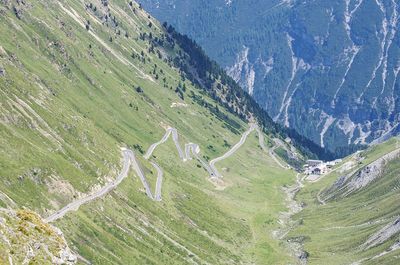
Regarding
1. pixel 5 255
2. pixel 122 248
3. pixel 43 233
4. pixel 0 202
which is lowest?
pixel 5 255

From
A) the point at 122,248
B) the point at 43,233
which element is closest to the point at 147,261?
the point at 122,248

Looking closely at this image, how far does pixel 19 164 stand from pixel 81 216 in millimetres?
23676

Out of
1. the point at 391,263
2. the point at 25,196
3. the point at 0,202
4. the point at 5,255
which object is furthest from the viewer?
the point at 391,263

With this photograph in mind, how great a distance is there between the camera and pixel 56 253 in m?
71.5

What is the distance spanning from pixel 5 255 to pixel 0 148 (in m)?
140

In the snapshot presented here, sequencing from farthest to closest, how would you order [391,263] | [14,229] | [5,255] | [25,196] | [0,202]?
[391,263], [25,196], [0,202], [14,229], [5,255]

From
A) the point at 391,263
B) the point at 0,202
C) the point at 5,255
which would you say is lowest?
the point at 5,255

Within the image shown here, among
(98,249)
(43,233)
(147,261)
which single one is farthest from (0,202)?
(43,233)

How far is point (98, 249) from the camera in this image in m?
188

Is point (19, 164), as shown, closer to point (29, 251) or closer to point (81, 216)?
point (81, 216)

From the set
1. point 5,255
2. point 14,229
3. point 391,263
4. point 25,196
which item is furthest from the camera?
point 391,263

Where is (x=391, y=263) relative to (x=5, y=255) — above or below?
above

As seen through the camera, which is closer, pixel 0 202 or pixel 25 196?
pixel 0 202

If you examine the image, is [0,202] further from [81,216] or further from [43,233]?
[43,233]
